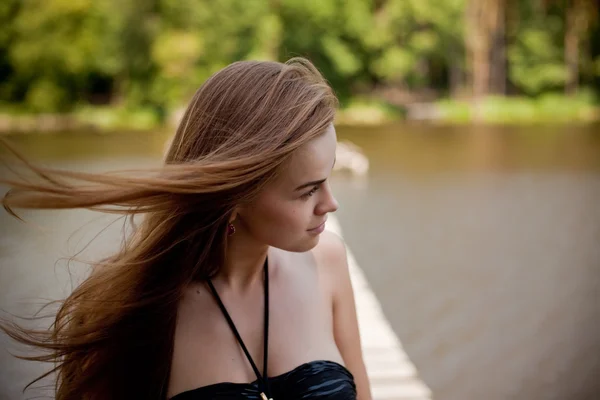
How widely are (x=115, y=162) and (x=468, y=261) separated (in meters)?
9.70

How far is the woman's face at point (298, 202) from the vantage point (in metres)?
1.25

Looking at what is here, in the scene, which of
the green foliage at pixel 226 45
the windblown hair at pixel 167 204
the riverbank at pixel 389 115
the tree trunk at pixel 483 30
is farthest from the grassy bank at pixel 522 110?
the windblown hair at pixel 167 204

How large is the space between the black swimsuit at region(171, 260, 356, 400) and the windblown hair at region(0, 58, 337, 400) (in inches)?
4.2

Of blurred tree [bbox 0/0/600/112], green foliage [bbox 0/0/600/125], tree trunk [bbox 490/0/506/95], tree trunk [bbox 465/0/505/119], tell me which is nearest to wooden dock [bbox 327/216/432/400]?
green foliage [bbox 0/0/600/125]

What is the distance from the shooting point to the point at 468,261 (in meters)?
7.70

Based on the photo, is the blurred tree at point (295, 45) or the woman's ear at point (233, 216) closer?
the woman's ear at point (233, 216)

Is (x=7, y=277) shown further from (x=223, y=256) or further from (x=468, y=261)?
(x=468, y=261)

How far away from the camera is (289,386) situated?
1311mm

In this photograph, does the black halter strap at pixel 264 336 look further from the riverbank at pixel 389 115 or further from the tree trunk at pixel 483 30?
the tree trunk at pixel 483 30

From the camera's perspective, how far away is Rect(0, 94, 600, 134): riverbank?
2750 centimetres

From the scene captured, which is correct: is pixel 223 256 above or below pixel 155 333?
above

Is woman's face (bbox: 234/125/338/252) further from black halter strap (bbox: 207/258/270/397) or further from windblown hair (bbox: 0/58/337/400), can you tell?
black halter strap (bbox: 207/258/270/397)

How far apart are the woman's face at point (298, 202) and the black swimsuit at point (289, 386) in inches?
7.8

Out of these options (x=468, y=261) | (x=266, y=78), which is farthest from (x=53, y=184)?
(x=468, y=261)
